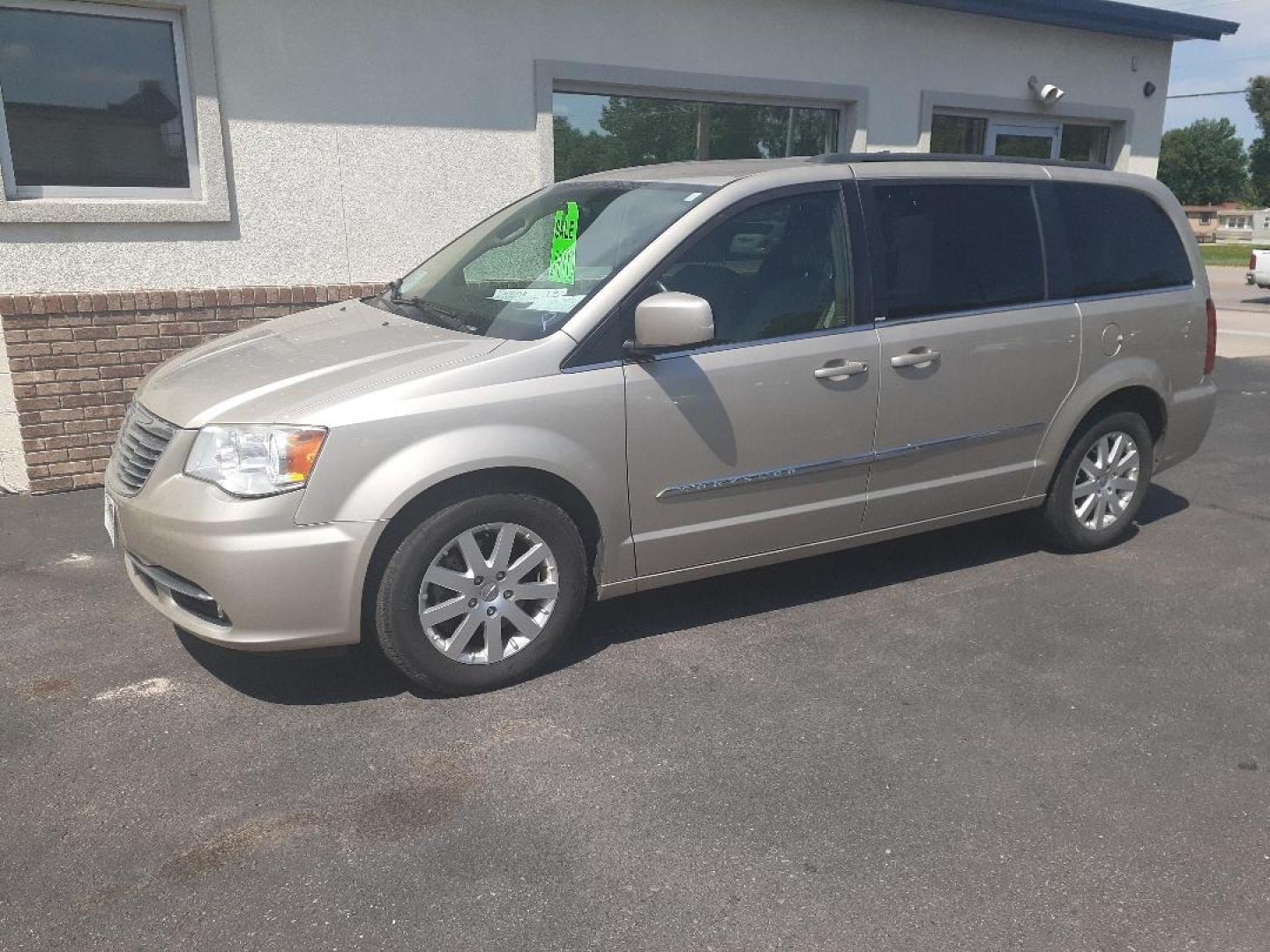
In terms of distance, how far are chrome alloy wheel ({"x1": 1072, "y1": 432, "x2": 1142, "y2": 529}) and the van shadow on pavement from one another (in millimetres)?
327

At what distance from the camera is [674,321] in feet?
11.9

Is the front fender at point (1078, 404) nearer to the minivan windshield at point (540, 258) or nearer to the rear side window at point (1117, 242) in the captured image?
the rear side window at point (1117, 242)

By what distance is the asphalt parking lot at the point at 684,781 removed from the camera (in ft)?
8.59

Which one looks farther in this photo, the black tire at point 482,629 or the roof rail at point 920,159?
the roof rail at point 920,159

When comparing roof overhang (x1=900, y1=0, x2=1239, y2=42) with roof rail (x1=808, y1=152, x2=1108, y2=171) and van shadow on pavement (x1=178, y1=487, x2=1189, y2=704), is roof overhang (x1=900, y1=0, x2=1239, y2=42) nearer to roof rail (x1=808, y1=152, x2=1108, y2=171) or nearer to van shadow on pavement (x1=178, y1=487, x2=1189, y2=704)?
roof rail (x1=808, y1=152, x2=1108, y2=171)

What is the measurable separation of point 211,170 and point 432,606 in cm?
415

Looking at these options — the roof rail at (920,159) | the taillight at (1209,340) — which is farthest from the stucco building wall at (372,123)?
the taillight at (1209,340)

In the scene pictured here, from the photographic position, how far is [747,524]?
4.16 metres

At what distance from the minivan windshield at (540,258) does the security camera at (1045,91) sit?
24.0 feet

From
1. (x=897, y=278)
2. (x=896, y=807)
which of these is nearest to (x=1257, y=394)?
(x=897, y=278)

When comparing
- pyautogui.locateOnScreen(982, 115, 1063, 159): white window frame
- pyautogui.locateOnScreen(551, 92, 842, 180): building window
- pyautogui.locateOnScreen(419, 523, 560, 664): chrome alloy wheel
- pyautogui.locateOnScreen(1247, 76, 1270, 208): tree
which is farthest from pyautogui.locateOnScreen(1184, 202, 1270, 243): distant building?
pyautogui.locateOnScreen(419, 523, 560, 664): chrome alloy wheel

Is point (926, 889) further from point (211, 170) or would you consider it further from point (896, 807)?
point (211, 170)

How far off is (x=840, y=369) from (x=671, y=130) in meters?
5.01

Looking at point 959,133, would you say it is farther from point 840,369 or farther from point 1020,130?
point 840,369
